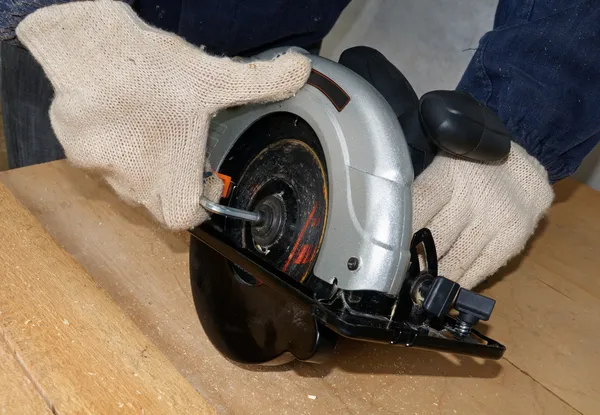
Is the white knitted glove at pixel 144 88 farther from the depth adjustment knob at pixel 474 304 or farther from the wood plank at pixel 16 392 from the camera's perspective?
the depth adjustment knob at pixel 474 304

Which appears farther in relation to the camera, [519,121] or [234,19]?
[234,19]

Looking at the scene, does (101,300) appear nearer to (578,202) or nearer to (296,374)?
(296,374)

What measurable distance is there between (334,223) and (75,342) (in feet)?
1.52

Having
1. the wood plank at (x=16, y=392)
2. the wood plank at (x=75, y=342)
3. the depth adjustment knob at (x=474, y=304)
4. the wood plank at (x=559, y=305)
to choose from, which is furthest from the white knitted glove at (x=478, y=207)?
the wood plank at (x=16, y=392)

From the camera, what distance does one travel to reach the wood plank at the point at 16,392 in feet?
3.03

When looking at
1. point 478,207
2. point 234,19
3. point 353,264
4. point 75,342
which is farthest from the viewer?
point 234,19

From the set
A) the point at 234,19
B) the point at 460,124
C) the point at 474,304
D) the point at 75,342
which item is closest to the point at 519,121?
the point at 460,124

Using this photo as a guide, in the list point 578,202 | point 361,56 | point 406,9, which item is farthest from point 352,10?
point 361,56

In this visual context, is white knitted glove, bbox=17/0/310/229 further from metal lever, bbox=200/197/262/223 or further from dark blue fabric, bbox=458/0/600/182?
dark blue fabric, bbox=458/0/600/182

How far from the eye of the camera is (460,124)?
0.98 metres

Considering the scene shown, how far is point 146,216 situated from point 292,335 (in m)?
0.58

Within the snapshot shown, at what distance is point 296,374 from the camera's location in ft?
3.86

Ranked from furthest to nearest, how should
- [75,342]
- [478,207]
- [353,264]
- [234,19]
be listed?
1. [234,19]
2. [478,207]
3. [75,342]
4. [353,264]

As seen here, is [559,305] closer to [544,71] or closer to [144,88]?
[544,71]
